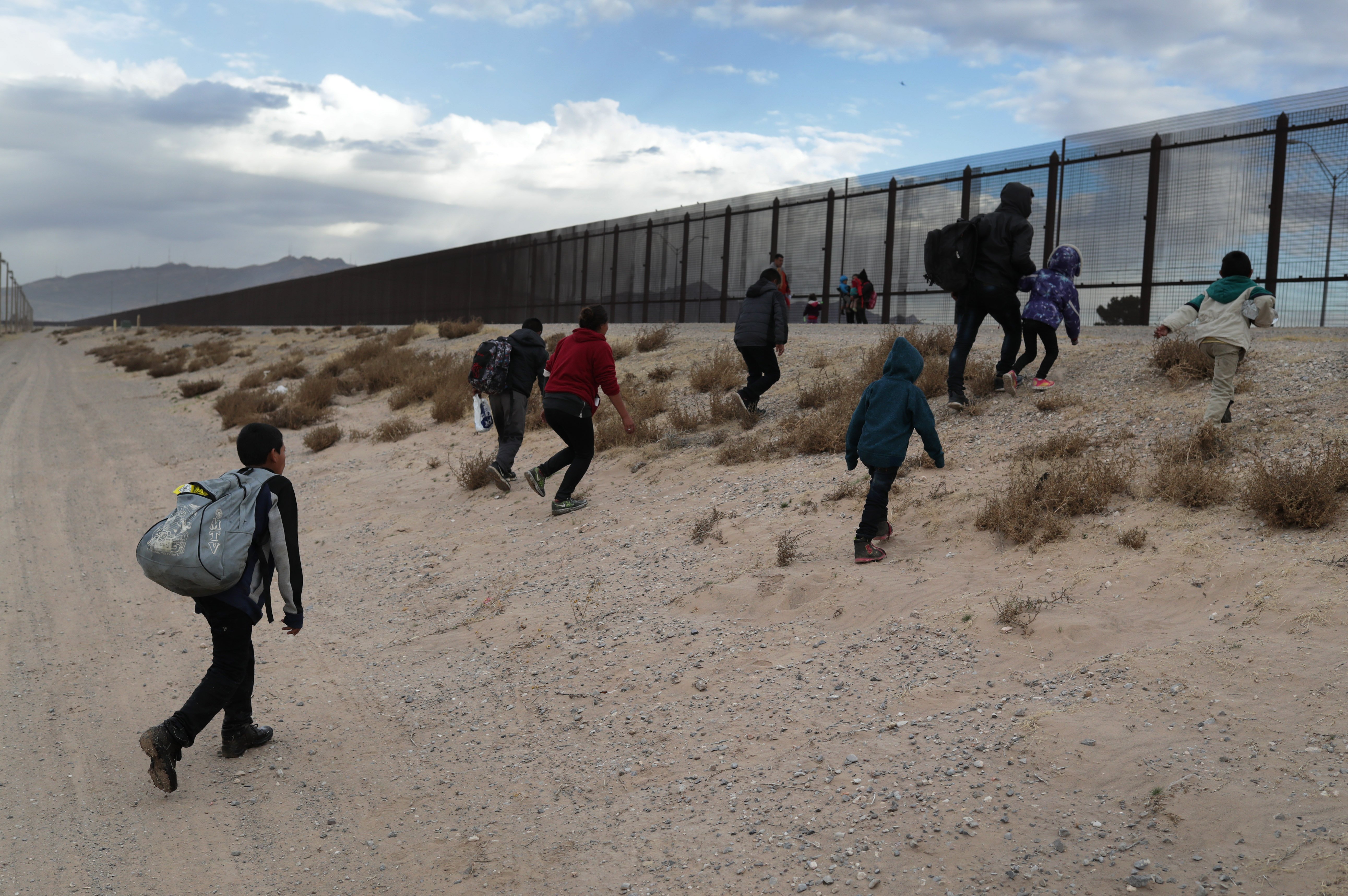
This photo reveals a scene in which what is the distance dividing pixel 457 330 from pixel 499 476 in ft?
51.2

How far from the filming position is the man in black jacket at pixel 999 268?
848cm

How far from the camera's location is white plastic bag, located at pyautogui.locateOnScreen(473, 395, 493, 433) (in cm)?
945

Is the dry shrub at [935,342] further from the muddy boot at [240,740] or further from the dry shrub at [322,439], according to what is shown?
the muddy boot at [240,740]

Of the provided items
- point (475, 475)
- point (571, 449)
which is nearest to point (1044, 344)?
point (571, 449)

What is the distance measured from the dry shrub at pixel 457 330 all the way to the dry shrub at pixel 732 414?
1422 cm

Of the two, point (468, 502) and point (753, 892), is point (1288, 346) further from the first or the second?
point (753, 892)

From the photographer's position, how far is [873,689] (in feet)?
15.0

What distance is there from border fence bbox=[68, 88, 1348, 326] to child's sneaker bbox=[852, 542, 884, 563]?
932cm

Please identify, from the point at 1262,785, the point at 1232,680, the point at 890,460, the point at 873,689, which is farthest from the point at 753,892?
the point at 890,460

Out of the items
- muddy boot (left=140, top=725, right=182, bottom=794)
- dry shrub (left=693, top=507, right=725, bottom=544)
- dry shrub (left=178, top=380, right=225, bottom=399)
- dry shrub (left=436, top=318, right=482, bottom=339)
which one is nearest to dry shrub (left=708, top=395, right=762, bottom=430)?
dry shrub (left=693, top=507, right=725, bottom=544)

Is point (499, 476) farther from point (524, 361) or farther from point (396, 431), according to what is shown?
point (396, 431)

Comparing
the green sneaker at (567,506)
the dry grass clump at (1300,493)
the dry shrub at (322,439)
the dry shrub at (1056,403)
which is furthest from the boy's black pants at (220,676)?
the dry shrub at (322,439)

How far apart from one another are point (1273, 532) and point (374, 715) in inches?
208

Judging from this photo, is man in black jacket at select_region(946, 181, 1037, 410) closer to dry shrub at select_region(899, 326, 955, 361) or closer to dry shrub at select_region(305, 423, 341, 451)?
dry shrub at select_region(899, 326, 955, 361)
